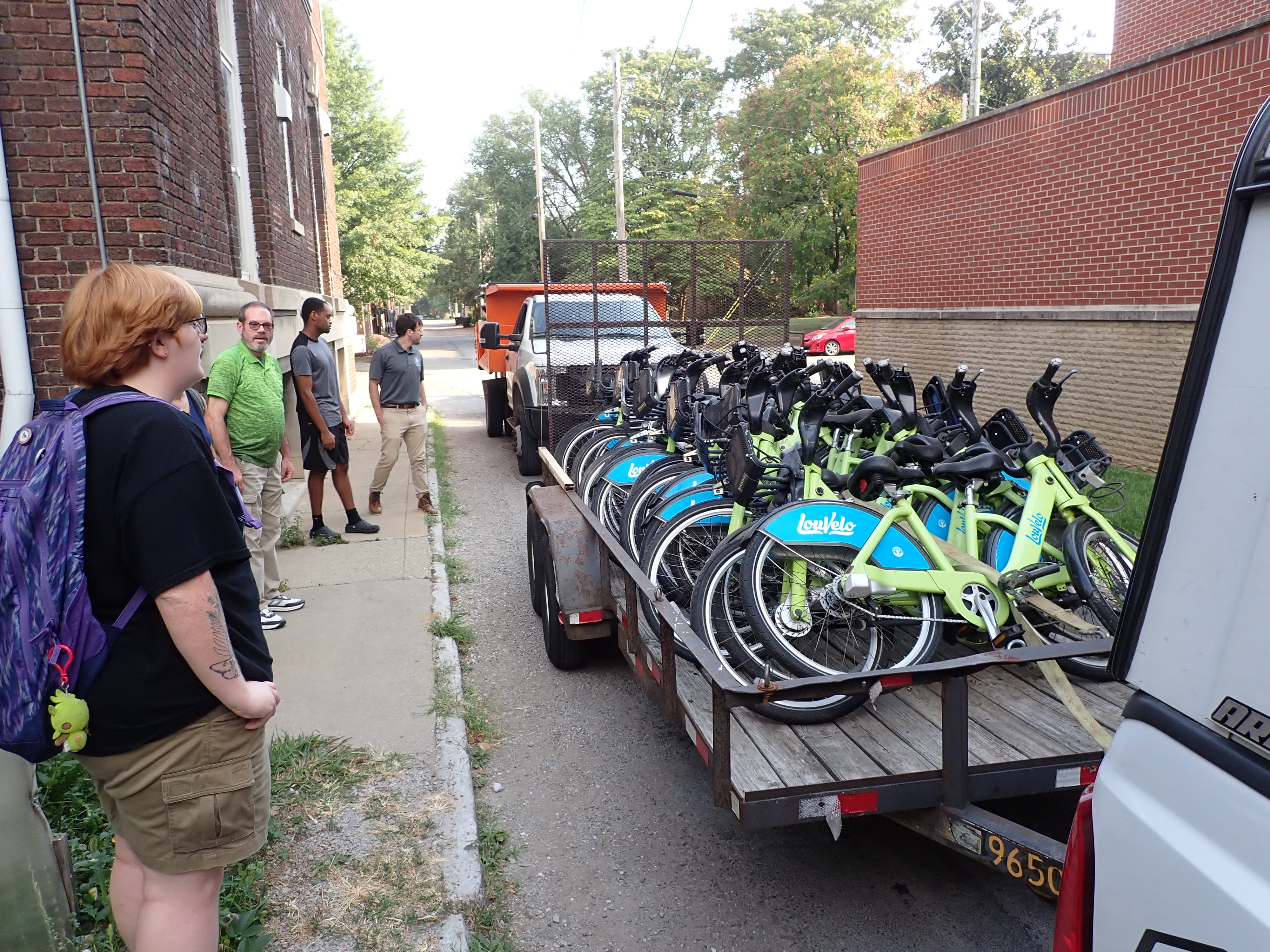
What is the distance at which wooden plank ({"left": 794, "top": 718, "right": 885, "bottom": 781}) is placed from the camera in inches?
116

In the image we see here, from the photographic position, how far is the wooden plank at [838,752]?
2945 millimetres

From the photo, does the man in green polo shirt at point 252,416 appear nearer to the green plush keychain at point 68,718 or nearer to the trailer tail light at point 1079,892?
the green plush keychain at point 68,718

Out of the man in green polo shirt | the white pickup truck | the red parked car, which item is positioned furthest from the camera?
the red parked car

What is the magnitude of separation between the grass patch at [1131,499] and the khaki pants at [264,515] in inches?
205

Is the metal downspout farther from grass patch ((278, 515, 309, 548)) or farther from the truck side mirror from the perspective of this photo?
the truck side mirror

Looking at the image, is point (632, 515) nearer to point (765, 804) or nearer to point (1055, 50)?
point (765, 804)

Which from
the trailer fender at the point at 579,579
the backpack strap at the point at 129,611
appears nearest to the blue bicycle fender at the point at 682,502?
the trailer fender at the point at 579,579

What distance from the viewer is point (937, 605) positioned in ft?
11.9

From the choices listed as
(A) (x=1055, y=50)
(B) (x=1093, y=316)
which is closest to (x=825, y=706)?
(B) (x=1093, y=316)

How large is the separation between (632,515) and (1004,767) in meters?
2.97

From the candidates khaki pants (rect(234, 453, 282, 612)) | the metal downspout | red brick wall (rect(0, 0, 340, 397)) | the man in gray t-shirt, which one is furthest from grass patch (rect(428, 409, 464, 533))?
the metal downspout

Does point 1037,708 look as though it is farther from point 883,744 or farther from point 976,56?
point 976,56

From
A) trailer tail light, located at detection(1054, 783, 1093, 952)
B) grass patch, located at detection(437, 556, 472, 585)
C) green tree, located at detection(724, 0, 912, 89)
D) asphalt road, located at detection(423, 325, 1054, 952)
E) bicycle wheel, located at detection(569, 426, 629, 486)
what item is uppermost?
green tree, located at detection(724, 0, 912, 89)

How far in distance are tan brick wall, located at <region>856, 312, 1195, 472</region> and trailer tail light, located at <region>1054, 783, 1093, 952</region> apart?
727 cm
